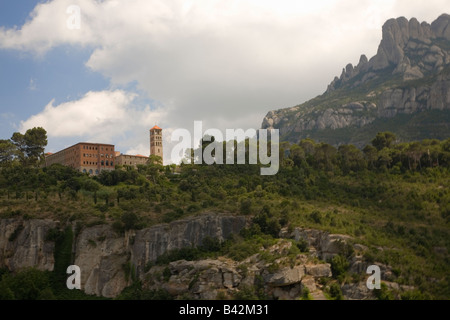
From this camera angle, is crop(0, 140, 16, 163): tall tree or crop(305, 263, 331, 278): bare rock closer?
crop(305, 263, 331, 278): bare rock

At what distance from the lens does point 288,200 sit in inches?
3034

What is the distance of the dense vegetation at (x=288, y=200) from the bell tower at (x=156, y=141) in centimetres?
2797

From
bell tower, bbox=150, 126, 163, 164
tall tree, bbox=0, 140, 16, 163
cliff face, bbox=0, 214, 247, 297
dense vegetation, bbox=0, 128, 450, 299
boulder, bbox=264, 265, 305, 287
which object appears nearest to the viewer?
boulder, bbox=264, 265, 305, 287

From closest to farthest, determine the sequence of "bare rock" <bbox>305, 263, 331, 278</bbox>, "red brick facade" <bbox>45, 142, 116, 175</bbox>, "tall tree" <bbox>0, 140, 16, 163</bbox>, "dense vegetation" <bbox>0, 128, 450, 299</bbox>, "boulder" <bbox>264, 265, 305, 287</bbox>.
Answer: "boulder" <bbox>264, 265, 305, 287</bbox>, "bare rock" <bbox>305, 263, 331, 278</bbox>, "dense vegetation" <bbox>0, 128, 450, 299</bbox>, "tall tree" <bbox>0, 140, 16, 163</bbox>, "red brick facade" <bbox>45, 142, 116, 175</bbox>

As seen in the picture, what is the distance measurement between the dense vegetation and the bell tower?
2797cm

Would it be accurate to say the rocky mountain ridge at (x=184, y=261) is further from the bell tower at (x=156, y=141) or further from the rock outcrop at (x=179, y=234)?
the bell tower at (x=156, y=141)

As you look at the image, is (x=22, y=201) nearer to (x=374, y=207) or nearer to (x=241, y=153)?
(x=241, y=153)

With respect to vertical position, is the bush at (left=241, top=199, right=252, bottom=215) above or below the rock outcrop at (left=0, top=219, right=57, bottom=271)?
above

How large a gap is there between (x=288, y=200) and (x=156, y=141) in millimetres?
65781

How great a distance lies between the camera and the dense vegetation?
60.8 m

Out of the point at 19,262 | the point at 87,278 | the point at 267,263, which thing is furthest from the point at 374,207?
the point at 19,262

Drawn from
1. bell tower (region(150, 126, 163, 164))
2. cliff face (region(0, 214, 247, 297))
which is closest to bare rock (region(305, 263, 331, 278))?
cliff face (region(0, 214, 247, 297))

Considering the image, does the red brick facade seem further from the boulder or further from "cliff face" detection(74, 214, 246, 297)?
the boulder
